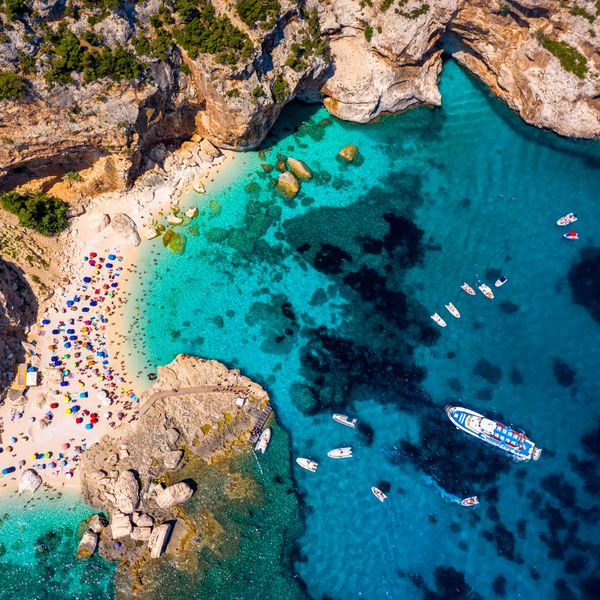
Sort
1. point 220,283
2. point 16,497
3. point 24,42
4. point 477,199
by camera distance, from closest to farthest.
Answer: point 24,42
point 16,497
point 220,283
point 477,199

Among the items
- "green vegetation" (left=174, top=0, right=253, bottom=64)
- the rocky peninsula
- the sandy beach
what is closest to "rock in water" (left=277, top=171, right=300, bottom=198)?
"green vegetation" (left=174, top=0, right=253, bottom=64)

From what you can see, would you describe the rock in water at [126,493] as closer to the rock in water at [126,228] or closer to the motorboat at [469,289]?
the rock in water at [126,228]

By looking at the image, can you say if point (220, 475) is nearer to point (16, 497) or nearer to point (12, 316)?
point (16, 497)

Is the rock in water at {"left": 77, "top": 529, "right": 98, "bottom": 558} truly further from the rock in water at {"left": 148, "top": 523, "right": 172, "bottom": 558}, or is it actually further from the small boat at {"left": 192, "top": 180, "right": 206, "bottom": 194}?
the small boat at {"left": 192, "top": 180, "right": 206, "bottom": 194}

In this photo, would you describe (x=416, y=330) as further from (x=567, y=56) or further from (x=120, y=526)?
(x=567, y=56)

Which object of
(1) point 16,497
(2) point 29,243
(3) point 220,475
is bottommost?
(1) point 16,497

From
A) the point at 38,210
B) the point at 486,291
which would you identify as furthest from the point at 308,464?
the point at 38,210

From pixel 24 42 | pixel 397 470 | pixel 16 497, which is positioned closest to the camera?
pixel 24 42

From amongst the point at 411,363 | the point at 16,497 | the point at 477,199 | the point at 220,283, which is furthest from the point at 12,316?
the point at 477,199
